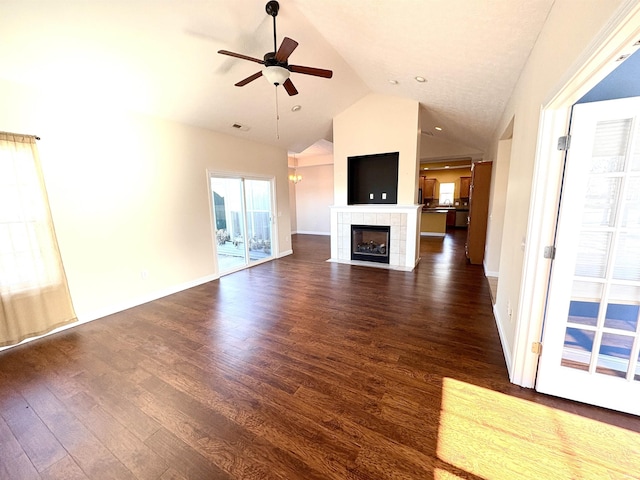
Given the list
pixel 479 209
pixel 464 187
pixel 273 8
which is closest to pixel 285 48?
pixel 273 8

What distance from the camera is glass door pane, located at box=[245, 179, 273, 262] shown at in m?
5.84

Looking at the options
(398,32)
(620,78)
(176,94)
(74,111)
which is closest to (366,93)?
→ (398,32)

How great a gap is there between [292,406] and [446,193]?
39.9ft

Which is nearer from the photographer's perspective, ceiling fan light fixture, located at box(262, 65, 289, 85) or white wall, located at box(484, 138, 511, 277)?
ceiling fan light fixture, located at box(262, 65, 289, 85)

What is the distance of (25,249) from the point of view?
8.79ft

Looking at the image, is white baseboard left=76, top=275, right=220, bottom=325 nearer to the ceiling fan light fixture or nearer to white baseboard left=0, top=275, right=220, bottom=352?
white baseboard left=0, top=275, right=220, bottom=352

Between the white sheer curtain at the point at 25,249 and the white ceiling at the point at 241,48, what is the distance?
0.84 metres

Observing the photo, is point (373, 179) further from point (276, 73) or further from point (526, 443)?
point (526, 443)

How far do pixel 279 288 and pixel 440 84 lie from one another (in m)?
3.84

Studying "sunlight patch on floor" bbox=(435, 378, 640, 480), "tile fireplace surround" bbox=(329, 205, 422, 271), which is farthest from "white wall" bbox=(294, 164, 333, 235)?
"sunlight patch on floor" bbox=(435, 378, 640, 480)

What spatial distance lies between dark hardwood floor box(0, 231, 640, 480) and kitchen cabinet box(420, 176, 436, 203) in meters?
9.63

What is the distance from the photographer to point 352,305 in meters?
3.51

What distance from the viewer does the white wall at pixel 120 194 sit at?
2.87 metres

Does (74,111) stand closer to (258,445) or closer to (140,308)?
(140,308)
